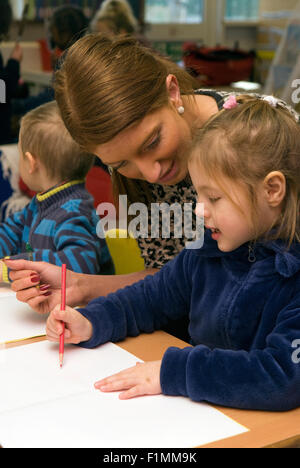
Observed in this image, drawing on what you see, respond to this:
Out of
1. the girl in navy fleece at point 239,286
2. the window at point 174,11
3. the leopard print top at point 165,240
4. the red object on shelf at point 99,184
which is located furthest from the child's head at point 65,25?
the girl in navy fleece at point 239,286

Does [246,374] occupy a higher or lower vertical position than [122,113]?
lower

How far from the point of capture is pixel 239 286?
1.07m

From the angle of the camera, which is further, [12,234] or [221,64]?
[221,64]

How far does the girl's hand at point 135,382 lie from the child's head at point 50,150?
34.3 inches

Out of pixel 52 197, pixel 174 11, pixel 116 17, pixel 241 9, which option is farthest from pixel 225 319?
pixel 241 9

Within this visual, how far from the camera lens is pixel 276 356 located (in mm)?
920

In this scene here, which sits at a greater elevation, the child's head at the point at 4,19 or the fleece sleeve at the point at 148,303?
the child's head at the point at 4,19

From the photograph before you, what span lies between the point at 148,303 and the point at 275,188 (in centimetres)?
36

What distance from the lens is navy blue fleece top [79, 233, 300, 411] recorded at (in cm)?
91

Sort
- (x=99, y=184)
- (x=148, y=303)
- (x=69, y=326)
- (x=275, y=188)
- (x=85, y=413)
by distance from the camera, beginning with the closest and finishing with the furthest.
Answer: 1. (x=85, y=413)
2. (x=275, y=188)
3. (x=69, y=326)
4. (x=148, y=303)
5. (x=99, y=184)

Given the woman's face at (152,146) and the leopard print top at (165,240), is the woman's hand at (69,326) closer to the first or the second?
the woman's face at (152,146)

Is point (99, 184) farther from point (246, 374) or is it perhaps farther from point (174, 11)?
point (174, 11)

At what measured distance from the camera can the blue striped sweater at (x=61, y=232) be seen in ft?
5.04

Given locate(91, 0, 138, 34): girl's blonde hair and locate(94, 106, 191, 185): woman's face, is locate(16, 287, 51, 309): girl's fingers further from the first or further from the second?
locate(91, 0, 138, 34): girl's blonde hair
